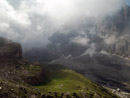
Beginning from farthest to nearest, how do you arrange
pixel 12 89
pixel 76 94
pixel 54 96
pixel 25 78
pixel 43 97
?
pixel 25 78 < pixel 76 94 < pixel 54 96 < pixel 43 97 < pixel 12 89

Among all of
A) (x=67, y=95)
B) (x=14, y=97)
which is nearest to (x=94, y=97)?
(x=67, y=95)

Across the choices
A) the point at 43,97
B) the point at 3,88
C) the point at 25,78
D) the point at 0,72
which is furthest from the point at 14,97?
the point at 25,78

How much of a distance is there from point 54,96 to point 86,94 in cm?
4891

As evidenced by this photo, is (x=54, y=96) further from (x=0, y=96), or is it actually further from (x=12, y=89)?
(x=0, y=96)

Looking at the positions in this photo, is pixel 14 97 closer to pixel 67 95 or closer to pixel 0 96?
pixel 0 96

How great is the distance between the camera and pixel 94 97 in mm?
186500

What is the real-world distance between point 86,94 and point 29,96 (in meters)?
85.0

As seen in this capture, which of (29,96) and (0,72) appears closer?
(29,96)

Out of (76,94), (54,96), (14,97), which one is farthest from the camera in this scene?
(76,94)

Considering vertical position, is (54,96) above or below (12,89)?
below

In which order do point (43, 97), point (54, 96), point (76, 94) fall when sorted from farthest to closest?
point (76, 94) < point (54, 96) < point (43, 97)

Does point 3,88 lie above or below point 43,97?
above

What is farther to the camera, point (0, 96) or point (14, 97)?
point (14, 97)

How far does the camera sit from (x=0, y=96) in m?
97.1
